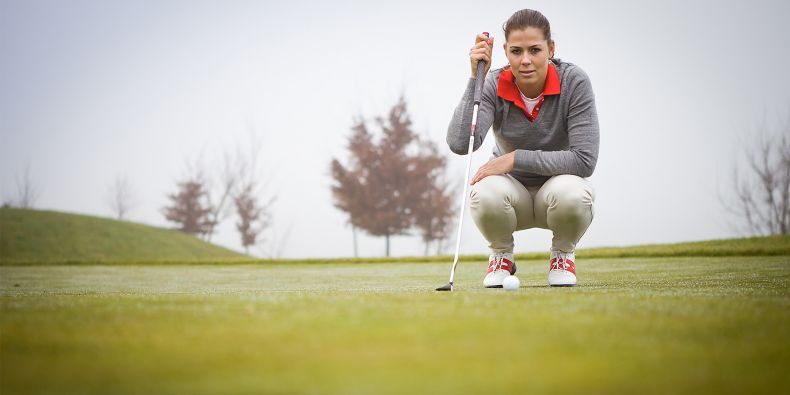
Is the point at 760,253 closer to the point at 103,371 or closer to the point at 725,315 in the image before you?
the point at 725,315

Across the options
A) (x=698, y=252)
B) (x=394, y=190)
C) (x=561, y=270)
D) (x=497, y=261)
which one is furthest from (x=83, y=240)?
(x=561, y=270)

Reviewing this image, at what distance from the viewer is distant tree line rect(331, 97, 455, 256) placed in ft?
91.6

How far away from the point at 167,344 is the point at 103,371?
27 centimetres

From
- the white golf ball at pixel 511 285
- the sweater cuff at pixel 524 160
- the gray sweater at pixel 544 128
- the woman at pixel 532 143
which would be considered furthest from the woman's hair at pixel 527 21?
the white golf ball at pixel 511 285

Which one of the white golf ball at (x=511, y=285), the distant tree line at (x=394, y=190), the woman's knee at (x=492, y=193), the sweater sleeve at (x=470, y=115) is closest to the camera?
the white golf ball at (x=511, y=285)

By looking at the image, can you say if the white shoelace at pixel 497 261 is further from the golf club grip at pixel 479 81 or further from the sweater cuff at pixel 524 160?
the golf club grip at pixel 479 81

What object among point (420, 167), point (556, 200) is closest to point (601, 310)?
point (556, 200)

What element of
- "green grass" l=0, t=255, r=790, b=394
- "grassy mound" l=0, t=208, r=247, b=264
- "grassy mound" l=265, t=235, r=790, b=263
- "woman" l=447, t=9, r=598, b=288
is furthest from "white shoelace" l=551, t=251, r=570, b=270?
"grassy mound" l=0, t=208, r=247, b=264

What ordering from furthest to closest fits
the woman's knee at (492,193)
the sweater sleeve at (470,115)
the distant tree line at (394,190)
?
the distant tree line at (394,190) < the sweater sleeve at (470,115) < the woman's knee at (492,193)

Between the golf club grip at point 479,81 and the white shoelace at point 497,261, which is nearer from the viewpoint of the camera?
the golf club grip at point 479,81

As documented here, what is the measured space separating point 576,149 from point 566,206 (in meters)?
Result: 0.35

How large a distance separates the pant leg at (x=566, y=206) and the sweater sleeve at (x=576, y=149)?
3.0 inches

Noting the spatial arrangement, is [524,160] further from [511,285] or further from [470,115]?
[511,285]

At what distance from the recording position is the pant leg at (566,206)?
4.00m
